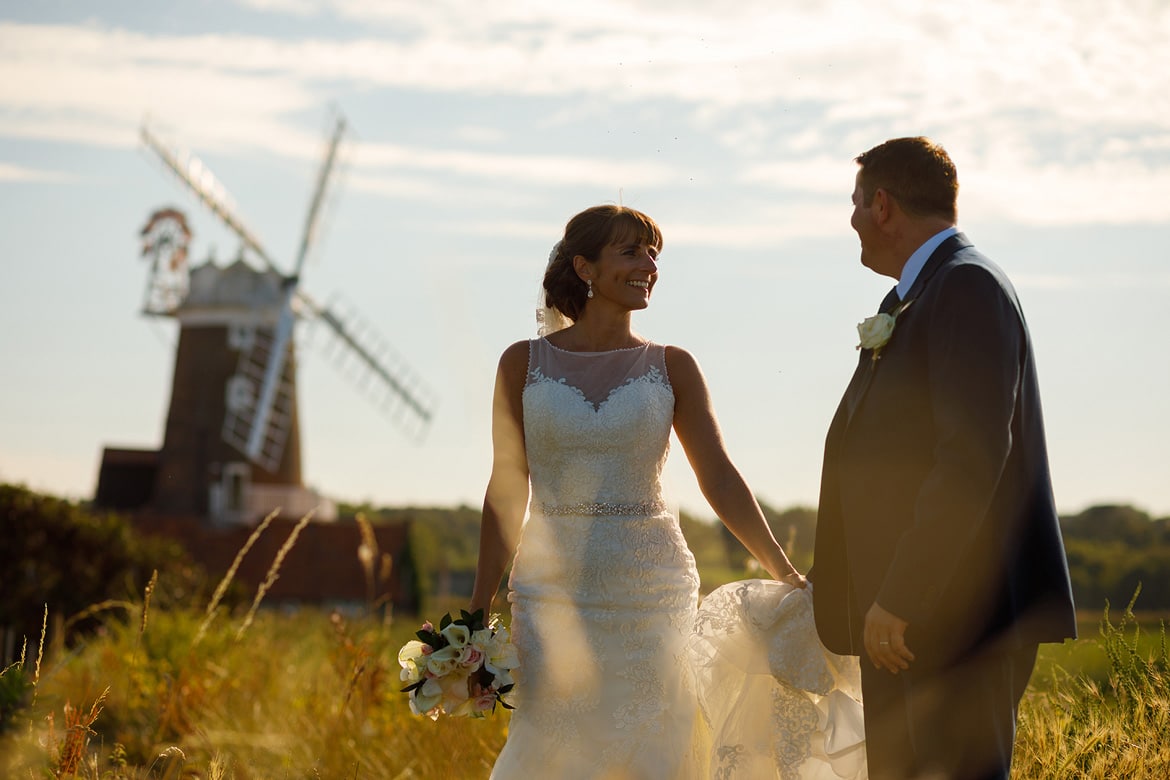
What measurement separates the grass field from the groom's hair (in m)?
1.73

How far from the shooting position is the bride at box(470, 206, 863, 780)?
13.2ft

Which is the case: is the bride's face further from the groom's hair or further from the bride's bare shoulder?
the groom's hair

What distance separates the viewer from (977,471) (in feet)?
10.1

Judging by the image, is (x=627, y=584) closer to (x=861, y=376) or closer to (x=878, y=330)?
(x=861, y=376)

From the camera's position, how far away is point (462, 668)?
13.2 feet

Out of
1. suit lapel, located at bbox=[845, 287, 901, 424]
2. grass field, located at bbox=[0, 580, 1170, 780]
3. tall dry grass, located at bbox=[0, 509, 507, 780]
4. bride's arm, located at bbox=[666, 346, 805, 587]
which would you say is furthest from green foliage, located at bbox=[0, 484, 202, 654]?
suit lapel, located at bbox=[845, 287, 901, 424]

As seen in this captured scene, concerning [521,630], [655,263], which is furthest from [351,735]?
[655,263]

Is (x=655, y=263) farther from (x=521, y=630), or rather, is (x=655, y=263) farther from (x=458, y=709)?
(x=458, y=709)

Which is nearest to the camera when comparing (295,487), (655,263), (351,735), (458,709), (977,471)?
(977,471)

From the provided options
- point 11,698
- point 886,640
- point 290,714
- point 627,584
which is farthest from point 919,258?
point 290,714

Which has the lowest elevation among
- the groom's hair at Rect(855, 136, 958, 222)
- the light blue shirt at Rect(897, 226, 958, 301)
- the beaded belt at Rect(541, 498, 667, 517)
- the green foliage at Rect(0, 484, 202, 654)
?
the green foliage at Rect(0, 484, 202, 654)

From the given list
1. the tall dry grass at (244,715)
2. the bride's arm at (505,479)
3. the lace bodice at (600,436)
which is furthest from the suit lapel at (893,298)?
the tall dry grass at (244,715)

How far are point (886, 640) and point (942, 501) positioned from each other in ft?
1.25

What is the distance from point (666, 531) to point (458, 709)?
88 cm
